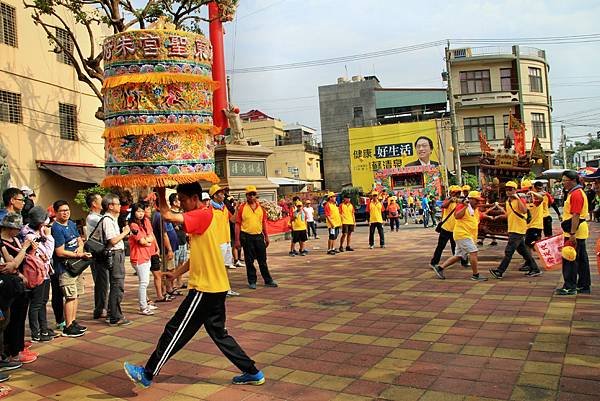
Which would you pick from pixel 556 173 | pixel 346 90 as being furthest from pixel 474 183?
pixel 346 90

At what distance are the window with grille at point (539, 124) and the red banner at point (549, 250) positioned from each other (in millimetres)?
32863

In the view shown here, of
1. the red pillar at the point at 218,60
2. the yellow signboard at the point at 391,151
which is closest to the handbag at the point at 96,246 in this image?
the red pillar at the point at 218,60

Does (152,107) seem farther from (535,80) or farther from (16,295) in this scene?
(535,80)

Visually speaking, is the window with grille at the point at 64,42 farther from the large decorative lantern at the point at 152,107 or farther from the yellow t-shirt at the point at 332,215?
the large decorative lantern at the point at 152,107

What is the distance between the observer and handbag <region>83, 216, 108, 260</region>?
6336mm

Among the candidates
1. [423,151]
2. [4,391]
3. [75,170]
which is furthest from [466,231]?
[423,151]

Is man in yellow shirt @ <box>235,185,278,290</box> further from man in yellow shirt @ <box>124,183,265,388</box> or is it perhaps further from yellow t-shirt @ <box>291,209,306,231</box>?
yellow t-shirt @ <box>291,209,306,231</box>

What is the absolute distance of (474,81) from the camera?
3775 centimetres

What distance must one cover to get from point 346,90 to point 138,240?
3699 centimetres

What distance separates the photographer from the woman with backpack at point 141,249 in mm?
6973

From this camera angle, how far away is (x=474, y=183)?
3256 cm

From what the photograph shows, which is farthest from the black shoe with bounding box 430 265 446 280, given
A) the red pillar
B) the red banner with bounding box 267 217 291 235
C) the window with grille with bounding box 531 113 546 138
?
the window with grille with bounding box 531 113 546 138

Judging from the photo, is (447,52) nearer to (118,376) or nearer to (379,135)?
(379,135)

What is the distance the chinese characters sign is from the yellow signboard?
797 inches
